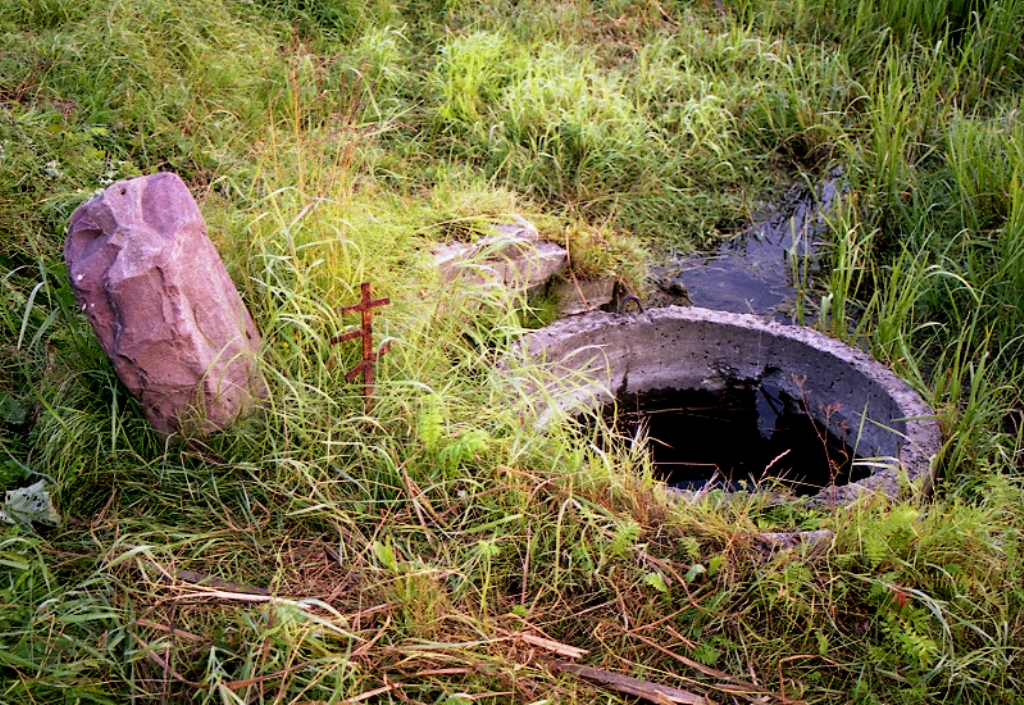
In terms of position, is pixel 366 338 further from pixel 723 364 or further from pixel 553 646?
pixel 723 364

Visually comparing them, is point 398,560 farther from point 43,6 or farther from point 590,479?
point 43,6

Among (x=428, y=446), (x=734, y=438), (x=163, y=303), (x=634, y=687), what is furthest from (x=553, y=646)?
(x=734, y=438)

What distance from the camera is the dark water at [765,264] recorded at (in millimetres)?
4633

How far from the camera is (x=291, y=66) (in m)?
4.88

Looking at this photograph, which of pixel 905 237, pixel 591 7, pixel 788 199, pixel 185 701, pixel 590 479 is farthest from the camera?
pixel 591 7

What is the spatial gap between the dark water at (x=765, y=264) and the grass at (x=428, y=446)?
0.43 feet

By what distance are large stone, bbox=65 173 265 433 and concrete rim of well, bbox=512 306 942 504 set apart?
3.34 ft

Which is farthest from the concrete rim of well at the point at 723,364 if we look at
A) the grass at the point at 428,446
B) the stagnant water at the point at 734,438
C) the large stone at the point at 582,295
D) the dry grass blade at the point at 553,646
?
the dry grass blade at the point at 553,646

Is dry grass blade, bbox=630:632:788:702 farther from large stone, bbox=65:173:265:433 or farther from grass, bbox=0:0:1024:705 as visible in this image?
large stone, bbox=65:173:265:433

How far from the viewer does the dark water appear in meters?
4.63

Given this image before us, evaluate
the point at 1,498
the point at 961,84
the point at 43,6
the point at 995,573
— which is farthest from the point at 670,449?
the point at 43,6

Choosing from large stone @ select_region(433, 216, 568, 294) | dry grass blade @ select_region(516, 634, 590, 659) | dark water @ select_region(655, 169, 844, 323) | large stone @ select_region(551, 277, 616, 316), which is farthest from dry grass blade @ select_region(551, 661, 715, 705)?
dark water @ select_region(655, 169, 844, 323)

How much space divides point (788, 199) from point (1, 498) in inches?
162

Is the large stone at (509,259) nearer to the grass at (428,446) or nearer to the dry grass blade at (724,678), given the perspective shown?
the grass at (428,446)
